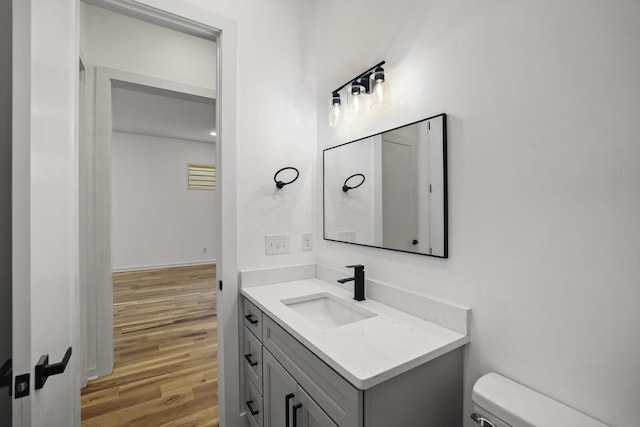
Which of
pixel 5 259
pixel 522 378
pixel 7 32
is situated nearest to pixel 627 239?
pixel 522 378

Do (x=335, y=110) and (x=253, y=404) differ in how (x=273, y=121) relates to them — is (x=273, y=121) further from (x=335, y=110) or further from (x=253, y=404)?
(x=253, y=404)

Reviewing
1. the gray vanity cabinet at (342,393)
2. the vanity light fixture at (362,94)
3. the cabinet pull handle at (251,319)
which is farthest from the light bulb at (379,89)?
the cabinet pull handle at (251,319)

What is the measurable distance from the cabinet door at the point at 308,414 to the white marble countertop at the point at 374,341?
19 cm

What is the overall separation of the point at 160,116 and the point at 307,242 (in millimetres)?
4009

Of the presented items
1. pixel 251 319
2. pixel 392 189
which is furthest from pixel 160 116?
pixel 392 189

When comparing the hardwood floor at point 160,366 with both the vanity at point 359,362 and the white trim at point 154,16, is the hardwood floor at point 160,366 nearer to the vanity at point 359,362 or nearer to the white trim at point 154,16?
the vanity at point 359,362

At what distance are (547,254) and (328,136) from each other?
1.27 meters

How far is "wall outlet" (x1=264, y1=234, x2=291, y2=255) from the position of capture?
5.50 ft

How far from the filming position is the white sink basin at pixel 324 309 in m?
1.40

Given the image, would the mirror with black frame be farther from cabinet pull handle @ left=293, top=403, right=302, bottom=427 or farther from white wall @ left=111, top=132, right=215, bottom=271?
white wall @ left=111, top=132, right=215, bottom=271

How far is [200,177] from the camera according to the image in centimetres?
609

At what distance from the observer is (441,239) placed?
111 cm

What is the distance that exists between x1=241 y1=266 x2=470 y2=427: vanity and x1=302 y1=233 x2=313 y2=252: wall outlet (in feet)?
1.37

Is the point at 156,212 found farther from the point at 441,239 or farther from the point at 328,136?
the point at 441,239
